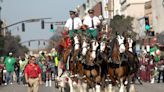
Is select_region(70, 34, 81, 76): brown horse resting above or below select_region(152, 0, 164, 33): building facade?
below

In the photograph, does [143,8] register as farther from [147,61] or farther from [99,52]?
[99,52]

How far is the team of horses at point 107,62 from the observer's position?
19500mm

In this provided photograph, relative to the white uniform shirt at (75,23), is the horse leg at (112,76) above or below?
below

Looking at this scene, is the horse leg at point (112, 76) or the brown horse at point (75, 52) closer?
the horse leg at point (112, 76)

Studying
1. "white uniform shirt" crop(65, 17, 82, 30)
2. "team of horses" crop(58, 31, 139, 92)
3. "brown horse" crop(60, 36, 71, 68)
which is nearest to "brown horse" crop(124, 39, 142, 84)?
"team of horses" crop(58, 31, 139, 92)

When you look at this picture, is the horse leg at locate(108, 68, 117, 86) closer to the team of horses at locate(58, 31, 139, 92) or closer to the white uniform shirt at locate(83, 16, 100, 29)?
the team of horses at locate(58, 31, 139, 92)

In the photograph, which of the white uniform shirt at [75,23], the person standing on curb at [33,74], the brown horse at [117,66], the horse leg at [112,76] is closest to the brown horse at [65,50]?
the white uniform shirt at [75,23]

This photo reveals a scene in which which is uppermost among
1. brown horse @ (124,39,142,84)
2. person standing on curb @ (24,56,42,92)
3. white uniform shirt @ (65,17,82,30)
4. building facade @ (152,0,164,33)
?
building facade @ (152,0,164,33)

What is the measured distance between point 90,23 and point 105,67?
1.97m

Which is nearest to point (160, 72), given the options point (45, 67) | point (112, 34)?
point (45, 67)

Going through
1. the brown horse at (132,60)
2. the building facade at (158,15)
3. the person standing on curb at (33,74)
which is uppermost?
the building facade at (158,15)

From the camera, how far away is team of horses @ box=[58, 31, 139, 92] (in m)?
19.5

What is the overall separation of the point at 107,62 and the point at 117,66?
0.42 meters

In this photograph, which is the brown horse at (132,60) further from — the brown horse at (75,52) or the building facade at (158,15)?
the building facade at (158,15)
